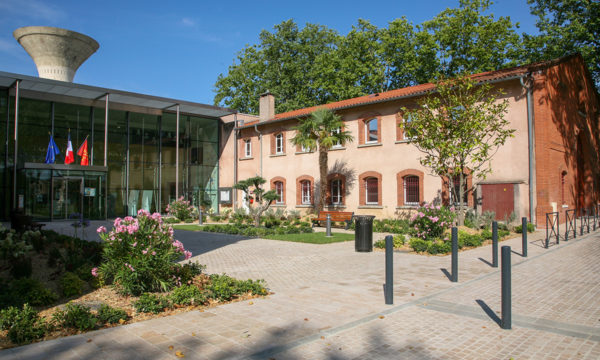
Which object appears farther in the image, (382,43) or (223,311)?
(382,43)

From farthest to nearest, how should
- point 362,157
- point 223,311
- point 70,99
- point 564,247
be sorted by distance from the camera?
point 70,99 → point 362,157 → point 564,247 → point 223,311

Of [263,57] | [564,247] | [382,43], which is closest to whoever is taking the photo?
[564,247]

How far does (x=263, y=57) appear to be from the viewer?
136 feet

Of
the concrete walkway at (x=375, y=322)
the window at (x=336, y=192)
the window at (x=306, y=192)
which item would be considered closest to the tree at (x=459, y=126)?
the concrete walkway at (x=375, y=322)

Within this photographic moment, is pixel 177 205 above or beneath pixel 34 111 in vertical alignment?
beneath

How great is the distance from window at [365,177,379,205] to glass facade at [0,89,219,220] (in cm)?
1220

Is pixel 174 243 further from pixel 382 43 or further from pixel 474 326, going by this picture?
pixel 382 43

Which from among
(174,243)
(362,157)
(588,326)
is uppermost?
(362,157)

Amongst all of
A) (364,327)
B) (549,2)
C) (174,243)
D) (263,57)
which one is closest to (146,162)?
(263,57)

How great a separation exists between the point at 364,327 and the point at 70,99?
24700 mm

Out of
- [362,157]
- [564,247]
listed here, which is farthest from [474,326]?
[362,157]

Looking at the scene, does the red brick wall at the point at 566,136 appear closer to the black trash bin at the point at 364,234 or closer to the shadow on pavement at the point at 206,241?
the black trash bin at the point at 364,234

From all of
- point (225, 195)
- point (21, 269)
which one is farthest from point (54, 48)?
point (21, 269)

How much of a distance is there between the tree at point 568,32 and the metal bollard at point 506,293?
2561 centimetres
